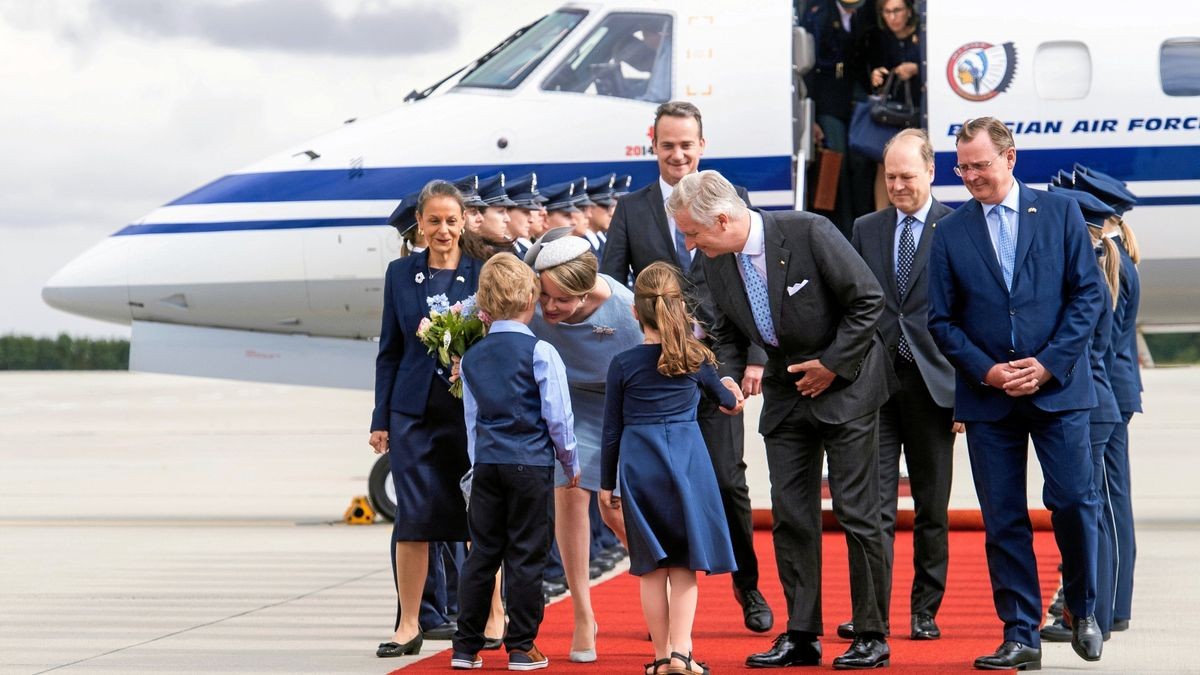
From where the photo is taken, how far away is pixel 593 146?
444 inches

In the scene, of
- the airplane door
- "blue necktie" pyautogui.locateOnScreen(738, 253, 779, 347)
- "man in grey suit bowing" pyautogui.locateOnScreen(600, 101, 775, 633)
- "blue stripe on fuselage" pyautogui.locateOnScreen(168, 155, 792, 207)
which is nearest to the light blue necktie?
"man in grey suit bowing" pyautogui.locateOnScreen(600, 101, 775, 633)

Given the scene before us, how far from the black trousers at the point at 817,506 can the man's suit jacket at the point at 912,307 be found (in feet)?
2.77

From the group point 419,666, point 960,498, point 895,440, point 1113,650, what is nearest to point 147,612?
point 419,666

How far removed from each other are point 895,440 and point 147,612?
3425 mm

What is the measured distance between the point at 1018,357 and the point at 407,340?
226 cm

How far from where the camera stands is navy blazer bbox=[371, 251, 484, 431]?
6781mm

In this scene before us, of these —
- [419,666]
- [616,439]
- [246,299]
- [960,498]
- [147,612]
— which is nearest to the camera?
[616,439]

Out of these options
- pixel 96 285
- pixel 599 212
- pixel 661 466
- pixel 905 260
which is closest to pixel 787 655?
pixel 661 466

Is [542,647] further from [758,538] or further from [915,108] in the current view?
[915,108]

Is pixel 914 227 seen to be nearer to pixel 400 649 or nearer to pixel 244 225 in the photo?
pixel 400 649

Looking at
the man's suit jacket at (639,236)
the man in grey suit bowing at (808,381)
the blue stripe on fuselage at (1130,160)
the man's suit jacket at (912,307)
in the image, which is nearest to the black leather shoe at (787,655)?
the man in grey suit bowing at (808,381)

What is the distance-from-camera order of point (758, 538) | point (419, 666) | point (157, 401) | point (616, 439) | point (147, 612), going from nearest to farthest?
point (616, 439), point (419, 666), point (147, 612), point (758, 538), point (157, 401)

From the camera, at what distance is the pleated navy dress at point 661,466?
19.4ft

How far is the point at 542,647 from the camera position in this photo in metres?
6.88
